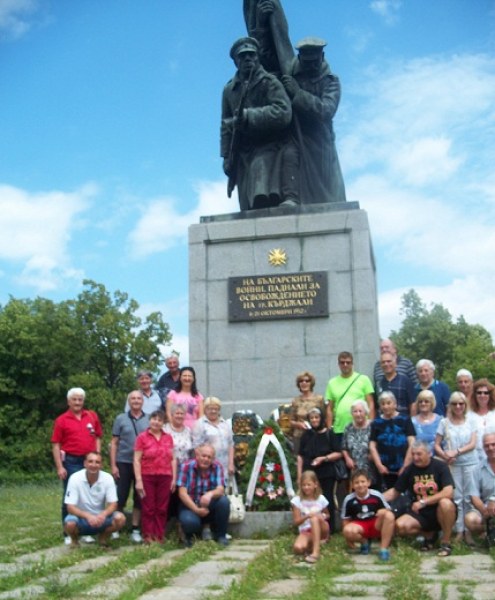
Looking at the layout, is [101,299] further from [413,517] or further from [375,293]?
[413,517]

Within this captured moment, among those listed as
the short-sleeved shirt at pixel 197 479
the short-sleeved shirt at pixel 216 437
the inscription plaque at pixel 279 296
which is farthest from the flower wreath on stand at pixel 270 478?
the inscription plaque at pixel 279 296

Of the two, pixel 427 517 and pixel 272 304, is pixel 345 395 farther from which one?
pixel 272 304

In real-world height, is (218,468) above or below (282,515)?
above

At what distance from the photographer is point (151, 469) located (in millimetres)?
8125

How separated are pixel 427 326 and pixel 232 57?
3170 cm

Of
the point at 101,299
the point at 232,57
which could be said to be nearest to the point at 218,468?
the point at 232,57

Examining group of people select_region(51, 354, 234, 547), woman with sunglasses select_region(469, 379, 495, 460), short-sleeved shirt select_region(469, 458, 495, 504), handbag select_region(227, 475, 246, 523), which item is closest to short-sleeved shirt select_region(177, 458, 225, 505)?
group of people select_region(51, 354, 234, 547)

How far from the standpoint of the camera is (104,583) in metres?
5.74

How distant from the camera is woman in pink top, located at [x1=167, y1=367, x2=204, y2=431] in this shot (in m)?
8.98

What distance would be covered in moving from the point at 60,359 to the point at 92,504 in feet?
88.7

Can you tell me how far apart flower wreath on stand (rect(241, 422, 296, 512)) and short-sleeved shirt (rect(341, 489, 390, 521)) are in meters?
1.07

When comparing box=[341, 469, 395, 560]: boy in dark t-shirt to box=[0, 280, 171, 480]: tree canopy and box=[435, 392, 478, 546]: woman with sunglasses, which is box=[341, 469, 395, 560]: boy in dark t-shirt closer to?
box=[435, 392, 478, 546]: woman with sunglasses

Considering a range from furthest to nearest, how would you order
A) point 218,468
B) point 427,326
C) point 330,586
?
1. point 427,326
2. point 218,468
3. point 330,586

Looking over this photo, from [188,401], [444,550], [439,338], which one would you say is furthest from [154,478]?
[439,338]
